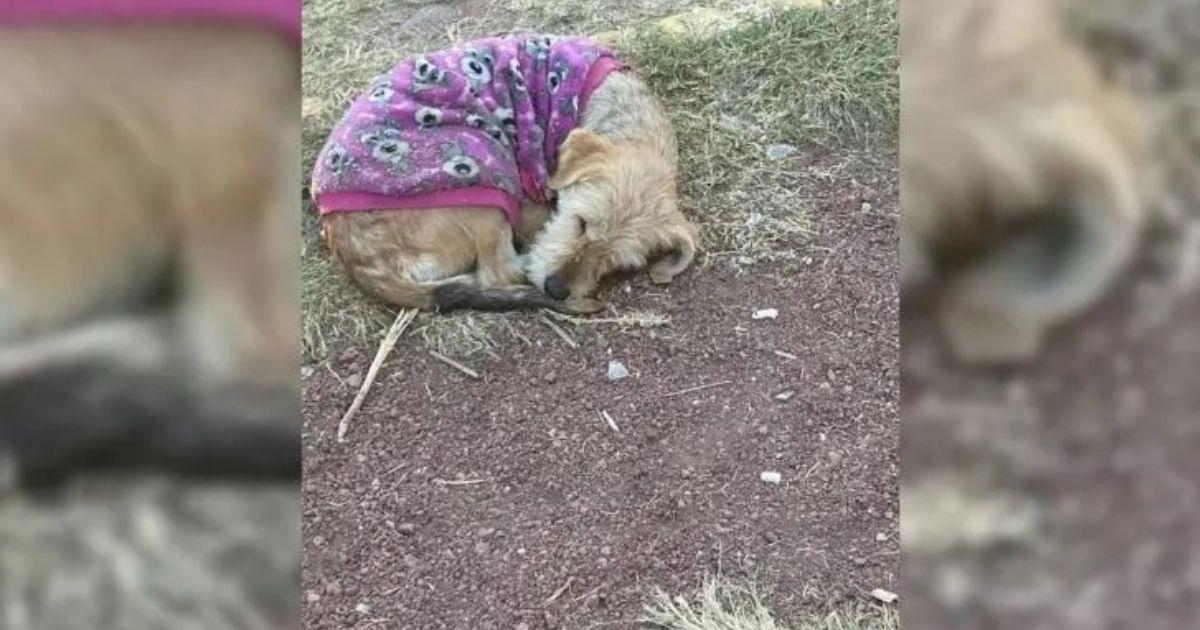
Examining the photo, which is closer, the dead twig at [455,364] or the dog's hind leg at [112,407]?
the dog's hind leg at [112,407]

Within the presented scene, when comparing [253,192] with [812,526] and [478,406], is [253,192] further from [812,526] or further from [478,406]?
[812,526]

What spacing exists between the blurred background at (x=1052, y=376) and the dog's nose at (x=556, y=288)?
0.36 m

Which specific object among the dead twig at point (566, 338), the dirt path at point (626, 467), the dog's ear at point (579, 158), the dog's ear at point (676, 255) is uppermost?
the dog's ear at point (579, 158)

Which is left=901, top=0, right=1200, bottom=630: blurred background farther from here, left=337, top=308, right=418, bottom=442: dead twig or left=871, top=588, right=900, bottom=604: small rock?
left=337, top=308, right=418, bottom=442: dead twig

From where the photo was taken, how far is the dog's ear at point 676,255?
1.07 m

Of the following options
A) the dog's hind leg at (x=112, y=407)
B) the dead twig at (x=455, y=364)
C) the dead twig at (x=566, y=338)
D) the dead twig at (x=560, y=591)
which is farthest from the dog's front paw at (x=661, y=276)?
the dog's hind leg at (x=112, y=407)

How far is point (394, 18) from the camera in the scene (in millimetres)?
1076

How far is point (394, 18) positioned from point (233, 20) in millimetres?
170

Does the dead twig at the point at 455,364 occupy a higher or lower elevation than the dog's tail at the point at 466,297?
lower

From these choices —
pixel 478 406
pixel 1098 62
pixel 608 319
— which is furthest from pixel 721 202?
pixel 1098 62

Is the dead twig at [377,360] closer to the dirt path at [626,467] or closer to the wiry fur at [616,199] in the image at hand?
the dirt path at [626,467]

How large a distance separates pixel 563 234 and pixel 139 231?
16.5 inches

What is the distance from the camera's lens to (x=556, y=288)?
108 centimetres

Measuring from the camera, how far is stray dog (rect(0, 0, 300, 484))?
94 cm
